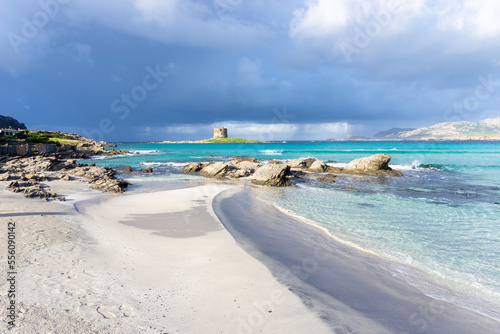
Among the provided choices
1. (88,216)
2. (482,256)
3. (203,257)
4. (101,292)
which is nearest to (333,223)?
(482,256)

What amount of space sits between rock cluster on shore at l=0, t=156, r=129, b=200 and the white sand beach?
5644 mm

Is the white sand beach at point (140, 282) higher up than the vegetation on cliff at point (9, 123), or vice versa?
the vegetation on cliff at point (9, 123)

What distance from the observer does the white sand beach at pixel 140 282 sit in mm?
4020

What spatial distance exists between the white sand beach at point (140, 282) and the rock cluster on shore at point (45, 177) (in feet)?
18.5

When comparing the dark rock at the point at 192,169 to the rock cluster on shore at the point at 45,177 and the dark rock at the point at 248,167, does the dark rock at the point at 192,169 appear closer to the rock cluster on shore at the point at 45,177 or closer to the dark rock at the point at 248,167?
the dark rock at the point at 248,167

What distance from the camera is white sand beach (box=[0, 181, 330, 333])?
4020mm

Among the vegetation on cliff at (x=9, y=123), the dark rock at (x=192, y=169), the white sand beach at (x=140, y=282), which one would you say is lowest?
the dark rock at (x=192, y=169)

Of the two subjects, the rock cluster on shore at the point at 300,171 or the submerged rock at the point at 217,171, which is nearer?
the rock cluster on shore at the point at 300,171

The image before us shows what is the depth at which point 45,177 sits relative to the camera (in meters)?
19.3

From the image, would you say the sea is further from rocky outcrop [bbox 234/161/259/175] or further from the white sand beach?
rocky outcrop [bbox 234/161/259/175]

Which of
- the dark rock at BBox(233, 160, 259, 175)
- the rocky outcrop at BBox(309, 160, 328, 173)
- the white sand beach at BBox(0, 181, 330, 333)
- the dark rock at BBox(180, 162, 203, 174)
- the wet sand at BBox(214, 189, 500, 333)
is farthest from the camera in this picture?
the dark rock at BBox(180, 162, 203, 174)

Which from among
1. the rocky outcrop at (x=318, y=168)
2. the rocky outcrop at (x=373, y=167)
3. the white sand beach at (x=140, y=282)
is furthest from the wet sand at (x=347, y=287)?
the rocky outcrop at (x=318, y=168)

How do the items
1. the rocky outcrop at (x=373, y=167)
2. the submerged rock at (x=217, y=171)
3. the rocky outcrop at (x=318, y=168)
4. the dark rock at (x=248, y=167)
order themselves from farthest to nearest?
1. the rocky outcrop at (x=318, y=168)
2. the dark rock at (x=248, y=167)
3. the rocky outcrop at (x=373, y=167)
4. the submerged rock at (x=217, y=171)

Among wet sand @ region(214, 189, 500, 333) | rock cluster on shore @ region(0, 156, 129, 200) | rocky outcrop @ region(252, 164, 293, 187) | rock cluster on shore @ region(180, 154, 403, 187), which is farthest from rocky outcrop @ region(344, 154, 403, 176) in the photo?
rock cluster on shore @ region(0, 156, 129, 200)
